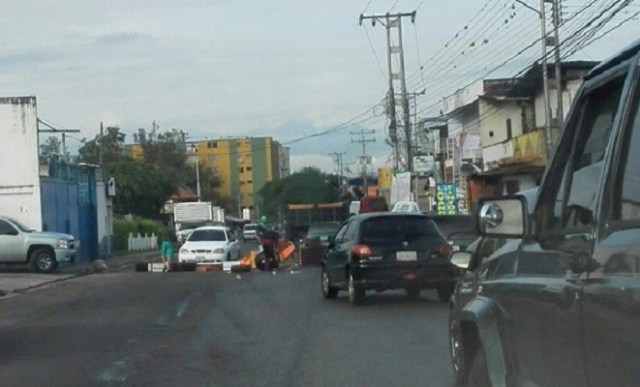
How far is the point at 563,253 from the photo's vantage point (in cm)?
477

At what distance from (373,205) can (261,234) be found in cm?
1133

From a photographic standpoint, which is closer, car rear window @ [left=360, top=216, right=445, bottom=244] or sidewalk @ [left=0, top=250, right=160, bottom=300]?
car rear window @ [left=360, top=216, right=445, bottom=244]

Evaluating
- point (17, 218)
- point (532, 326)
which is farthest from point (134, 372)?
point (17, 218)

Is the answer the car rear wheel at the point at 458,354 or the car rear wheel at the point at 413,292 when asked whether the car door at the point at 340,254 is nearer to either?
the car rear wheel at the point at 413,292

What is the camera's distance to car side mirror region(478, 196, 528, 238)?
4.95m

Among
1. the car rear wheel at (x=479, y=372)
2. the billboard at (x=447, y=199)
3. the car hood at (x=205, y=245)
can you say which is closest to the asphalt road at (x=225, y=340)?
the car rear wheel at (x=479, y=372)

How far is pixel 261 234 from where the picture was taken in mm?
40469

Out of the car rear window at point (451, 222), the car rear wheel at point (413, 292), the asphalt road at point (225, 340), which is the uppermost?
the car rear window at point (451, 222)

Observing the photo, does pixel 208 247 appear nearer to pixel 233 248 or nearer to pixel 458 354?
pixel 233 248

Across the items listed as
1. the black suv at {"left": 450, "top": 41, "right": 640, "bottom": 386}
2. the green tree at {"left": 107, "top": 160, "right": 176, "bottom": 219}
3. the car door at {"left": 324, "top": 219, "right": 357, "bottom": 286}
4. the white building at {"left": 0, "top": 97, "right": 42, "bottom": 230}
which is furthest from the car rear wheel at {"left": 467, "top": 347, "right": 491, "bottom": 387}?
the green tree at {"left": 107, "top": 160, "right": 176, "bottom": 219}

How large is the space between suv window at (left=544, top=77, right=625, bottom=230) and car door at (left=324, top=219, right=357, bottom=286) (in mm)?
15811

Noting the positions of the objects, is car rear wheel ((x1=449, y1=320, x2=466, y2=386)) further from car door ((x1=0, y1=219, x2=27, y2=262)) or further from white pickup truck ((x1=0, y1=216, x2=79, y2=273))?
car door ((x1=0, y1=219, x2=27, y2=262))

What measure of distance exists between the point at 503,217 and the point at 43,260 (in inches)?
1377

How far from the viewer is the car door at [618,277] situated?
151 inches
